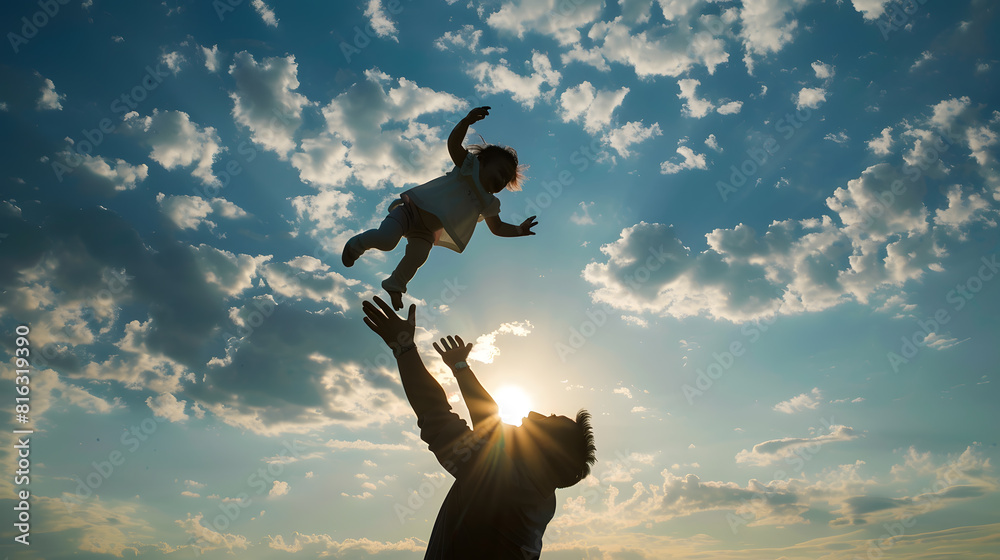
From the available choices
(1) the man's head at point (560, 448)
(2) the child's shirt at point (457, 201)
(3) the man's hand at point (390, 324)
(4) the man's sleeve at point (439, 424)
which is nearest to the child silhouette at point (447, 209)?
(2) the child's shirt at point (457, 201)

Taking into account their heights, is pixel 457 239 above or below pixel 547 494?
above

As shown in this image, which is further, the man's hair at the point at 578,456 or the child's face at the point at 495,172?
the child's face at the point at 495,172

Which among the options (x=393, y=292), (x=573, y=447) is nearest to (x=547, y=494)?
(x=573, y=447)

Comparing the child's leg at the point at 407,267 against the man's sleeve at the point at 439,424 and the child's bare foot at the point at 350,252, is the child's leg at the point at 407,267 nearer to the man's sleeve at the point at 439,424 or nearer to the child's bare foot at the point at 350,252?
the child's bare foot at the point at 350,252

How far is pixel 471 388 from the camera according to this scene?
3633mm

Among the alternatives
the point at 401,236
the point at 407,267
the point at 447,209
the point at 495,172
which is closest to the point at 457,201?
the point at 447,209

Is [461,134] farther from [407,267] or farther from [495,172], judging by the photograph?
[407,267]

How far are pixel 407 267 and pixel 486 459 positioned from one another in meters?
2.25

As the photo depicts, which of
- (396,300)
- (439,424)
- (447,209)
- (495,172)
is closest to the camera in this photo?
(439,424)

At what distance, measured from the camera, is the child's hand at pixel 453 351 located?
3936mm

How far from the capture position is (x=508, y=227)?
19.4 ft

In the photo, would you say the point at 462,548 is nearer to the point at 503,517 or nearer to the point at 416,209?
the point at 503,517

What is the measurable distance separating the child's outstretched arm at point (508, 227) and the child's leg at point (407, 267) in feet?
2.76

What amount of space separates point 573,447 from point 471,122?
3103 mm
